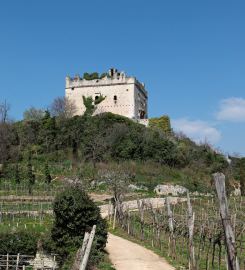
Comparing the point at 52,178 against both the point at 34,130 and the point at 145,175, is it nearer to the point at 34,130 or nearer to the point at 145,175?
the point at 145,175

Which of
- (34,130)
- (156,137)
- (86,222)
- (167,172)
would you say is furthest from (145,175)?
(86,222)

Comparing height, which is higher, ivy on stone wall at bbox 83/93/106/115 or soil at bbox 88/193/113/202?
ivy on stone wall at bbox 83/93/106/115

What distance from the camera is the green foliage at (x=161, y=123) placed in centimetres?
4309

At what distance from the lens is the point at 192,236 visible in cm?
996

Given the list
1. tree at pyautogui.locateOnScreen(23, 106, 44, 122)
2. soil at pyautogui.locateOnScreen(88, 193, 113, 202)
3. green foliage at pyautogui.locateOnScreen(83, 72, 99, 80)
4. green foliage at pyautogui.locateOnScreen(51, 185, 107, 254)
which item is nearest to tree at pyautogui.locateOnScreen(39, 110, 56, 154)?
tree at pyautogui.locateOnScreen(23, 106, 44, 122)

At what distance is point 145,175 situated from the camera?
102 feet

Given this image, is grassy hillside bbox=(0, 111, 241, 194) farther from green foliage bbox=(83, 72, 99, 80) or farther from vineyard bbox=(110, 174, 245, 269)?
vineyard bbox=(110, 174, 245, 269)

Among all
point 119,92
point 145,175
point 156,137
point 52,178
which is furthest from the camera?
Answer: point 119,92

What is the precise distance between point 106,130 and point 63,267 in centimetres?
2754

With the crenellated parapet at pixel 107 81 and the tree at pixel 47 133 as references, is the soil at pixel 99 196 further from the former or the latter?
the crenellated parapet at pixel 107 81

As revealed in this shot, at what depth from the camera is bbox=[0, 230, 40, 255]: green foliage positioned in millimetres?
11131

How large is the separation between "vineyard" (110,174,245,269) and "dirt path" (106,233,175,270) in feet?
2.28

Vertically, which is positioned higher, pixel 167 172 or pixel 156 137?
pixel 156 137

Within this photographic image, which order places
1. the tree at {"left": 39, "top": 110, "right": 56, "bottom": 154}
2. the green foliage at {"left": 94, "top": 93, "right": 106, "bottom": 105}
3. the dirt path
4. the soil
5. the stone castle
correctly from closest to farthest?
the dirt path < the soil < the tree at {"left": 39, "top": 110, "right": 56, "bottom": 154} < the stone castle < the green foliage at {"left": 94, "top": 93, "right": 106, "bottom": 105}
